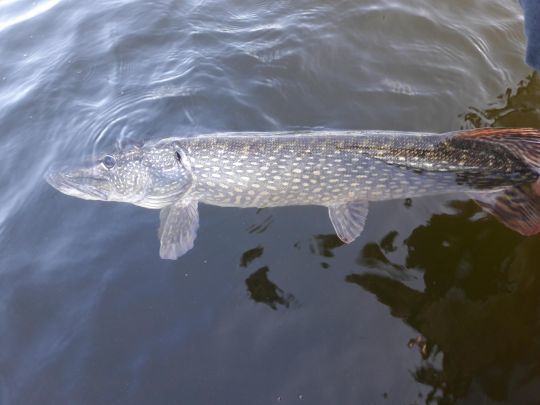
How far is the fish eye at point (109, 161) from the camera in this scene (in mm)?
3605

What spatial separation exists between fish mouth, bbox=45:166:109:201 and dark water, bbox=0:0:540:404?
21 cm

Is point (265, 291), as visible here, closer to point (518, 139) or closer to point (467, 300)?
point (467, 300)

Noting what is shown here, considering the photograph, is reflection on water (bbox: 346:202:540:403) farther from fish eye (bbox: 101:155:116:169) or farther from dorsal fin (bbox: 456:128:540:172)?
fish eye (bbox: 101:155:116:169)

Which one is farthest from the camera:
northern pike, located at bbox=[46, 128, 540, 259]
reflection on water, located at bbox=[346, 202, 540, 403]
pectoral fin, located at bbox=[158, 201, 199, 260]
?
pectoral fin, located at bbox=[158, 201, 199, 260]

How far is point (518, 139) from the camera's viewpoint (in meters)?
2.89

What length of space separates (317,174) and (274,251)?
2.27 ft

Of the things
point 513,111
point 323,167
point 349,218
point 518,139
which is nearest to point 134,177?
point 323,167

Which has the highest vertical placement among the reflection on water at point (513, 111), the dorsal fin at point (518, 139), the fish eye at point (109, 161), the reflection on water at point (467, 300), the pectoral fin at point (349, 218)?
the dorsal fin at point (518, 139)

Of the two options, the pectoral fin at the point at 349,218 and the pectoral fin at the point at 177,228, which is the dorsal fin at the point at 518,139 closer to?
the pectoral fin at the point at 349,218

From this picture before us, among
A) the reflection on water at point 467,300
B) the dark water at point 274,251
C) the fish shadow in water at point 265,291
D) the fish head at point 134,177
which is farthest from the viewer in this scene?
the fish head at point 134,177

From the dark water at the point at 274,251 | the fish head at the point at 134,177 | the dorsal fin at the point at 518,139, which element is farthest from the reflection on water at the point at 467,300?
the fish head at the point at 134,177

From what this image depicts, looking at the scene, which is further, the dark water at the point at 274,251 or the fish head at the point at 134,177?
the fish head at the point at 134,177

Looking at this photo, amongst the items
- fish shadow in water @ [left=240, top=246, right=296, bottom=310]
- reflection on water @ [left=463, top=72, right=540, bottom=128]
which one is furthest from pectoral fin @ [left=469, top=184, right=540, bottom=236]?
fish shadow in water @ [left=240, top=246, right=296, bottom=310]

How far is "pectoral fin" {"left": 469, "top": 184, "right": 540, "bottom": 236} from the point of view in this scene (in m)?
3.04
